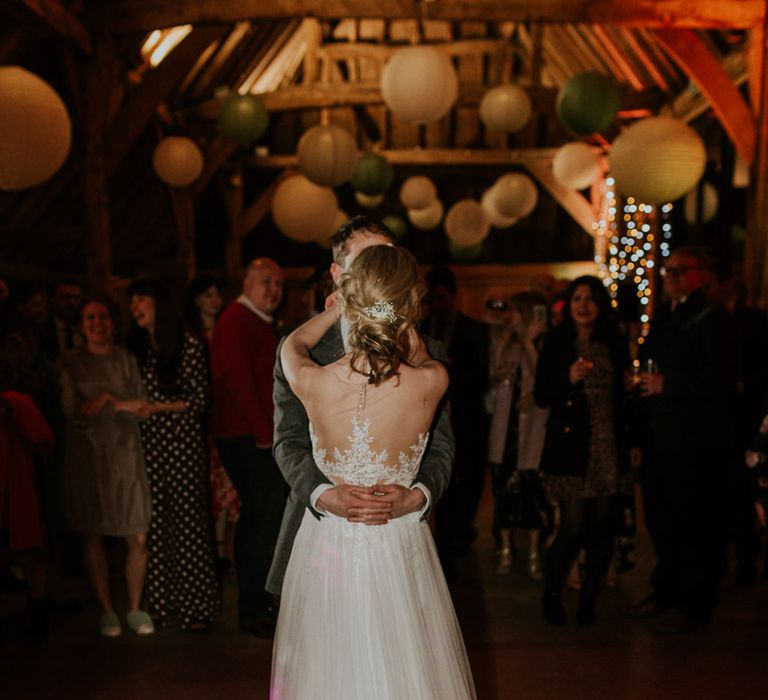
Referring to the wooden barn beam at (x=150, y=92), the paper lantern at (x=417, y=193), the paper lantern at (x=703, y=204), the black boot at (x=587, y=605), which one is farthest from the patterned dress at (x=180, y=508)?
the paper lantern at (x=703, y=204)

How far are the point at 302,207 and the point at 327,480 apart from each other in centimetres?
605

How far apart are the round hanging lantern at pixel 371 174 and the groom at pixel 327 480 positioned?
257 inches

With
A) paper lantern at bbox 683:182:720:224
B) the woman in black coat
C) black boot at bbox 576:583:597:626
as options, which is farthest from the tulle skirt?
paper lantern at bbox 683:182:720:224

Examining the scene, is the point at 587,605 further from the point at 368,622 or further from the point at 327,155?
the point at 327,155

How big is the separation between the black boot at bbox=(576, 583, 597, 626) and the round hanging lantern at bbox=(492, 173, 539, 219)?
6.81 m

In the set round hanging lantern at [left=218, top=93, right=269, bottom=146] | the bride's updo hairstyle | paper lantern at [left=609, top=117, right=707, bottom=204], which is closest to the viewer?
the bride's updo hairstyle

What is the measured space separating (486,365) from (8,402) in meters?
2.37

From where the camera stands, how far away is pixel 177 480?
392 centimetres

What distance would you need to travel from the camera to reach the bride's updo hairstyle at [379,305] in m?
1.90

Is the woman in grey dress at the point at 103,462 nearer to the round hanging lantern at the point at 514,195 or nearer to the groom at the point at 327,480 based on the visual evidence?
the groom at the point at 327,480

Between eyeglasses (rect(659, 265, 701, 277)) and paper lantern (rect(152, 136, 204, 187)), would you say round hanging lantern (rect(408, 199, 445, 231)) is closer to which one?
paper lantern (rect(152, 136, 204, 187))

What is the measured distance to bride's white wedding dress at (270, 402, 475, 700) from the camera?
2.01 metres

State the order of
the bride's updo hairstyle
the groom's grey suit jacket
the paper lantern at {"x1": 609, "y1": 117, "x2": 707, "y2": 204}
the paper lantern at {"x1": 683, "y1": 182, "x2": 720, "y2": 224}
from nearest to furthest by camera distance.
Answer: the bride's updo hairstyle
the groom's grey suit jacket
the paper lantern at {"x1": 609, "y1": 117, "x2": 707, "y2": 204}
the paper lantern at {"x1": 683, "y1": 182, "x2": 720, "y2": 224}

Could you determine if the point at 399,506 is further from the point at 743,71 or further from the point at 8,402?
the point at 743,71
